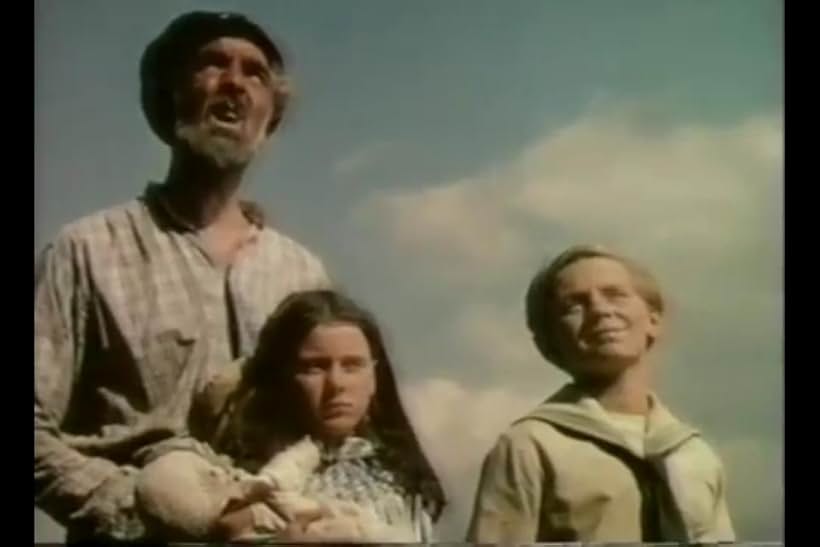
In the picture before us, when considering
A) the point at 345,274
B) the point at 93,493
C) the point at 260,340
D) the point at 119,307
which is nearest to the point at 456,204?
the point at 345,274

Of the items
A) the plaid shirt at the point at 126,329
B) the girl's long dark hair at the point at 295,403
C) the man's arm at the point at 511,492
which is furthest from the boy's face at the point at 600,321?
the plaid shirt at the point at 126,329

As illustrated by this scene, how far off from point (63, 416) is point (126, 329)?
0.54 ft

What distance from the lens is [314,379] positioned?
2645 mm

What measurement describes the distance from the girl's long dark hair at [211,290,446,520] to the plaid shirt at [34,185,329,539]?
0.11ft

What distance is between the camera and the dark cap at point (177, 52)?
2.69 metres

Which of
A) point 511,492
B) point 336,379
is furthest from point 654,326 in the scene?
point 336,379

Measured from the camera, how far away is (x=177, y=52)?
8.86 feet

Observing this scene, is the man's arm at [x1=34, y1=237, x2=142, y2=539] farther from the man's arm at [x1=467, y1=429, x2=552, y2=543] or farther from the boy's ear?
the boy's ear

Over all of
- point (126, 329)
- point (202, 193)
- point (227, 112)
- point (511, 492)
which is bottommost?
point (511, 492)

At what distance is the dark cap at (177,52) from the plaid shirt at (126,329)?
12cm

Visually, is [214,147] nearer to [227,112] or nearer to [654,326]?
[227,112]

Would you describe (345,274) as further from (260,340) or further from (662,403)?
(662,403)

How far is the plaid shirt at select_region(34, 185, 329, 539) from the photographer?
261cm
